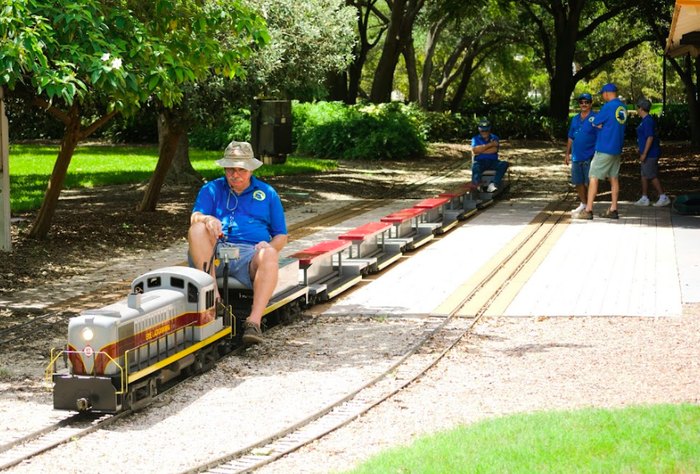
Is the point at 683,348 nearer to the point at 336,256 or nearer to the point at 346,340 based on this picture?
the point at 346,340

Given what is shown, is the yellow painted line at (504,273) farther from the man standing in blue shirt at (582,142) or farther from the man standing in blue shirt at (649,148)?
the man standing in blue shirt at (649,148)

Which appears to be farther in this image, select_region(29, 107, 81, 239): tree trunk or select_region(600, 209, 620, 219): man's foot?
select_region(600, 209, 620, 219): man's foot

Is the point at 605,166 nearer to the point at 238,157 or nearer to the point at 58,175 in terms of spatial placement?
the point at 58,175

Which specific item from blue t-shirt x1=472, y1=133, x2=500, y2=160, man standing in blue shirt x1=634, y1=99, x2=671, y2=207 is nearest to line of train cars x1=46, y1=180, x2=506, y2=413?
man standing in blue shirt x1=634, y1=99, x2=671, y2=207

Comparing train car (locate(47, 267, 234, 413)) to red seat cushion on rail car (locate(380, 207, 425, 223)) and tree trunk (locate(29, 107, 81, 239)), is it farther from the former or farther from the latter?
tree trunk (locate(29, 107, 81, 239))

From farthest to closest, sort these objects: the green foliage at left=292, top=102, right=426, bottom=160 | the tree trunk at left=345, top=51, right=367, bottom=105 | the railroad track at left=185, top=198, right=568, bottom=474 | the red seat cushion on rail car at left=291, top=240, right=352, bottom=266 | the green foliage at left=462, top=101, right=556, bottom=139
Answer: the green foliage at left=462, top=101, right=556, bottom=139
the tree trunk at left=345, top=51, right=367, bottom=105
the green foliage at left=292, top=102, right=426, bottom=160
the red seat cushion on rail car at left=291, top=240, right=352, bottom=266
the railroad track at left=185, top=198, right=568, bottom=474

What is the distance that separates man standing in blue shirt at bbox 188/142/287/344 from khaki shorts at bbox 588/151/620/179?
9.03m

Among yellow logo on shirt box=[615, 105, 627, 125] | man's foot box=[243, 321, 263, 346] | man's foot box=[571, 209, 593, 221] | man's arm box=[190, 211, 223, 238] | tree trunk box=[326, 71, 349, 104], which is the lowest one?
man's foot box=[243, 321, 263, 346]

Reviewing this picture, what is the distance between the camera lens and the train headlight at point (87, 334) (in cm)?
780

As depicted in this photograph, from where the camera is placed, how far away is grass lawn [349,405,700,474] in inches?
242

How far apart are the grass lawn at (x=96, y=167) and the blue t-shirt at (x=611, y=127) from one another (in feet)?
33.8

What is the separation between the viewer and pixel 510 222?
1944cm

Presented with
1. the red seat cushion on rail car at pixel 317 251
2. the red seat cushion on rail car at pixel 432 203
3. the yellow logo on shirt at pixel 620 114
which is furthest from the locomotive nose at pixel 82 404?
the yellow logo on shirt at pixel 620 114

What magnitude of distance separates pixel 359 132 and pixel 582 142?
54.2ft
